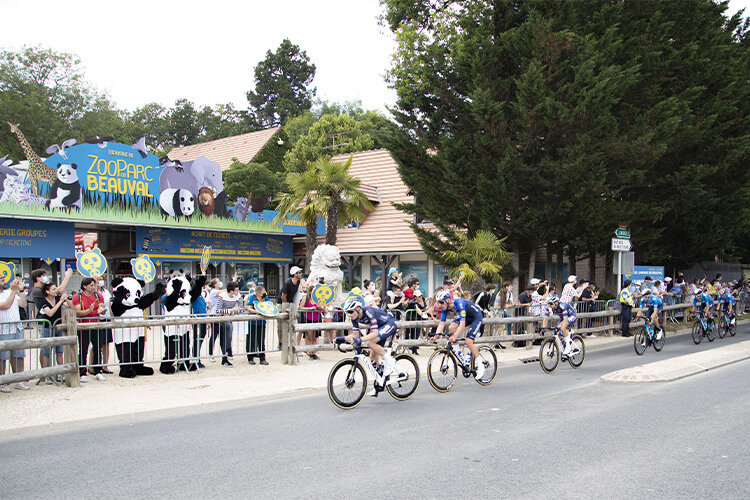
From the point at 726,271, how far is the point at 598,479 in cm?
3521

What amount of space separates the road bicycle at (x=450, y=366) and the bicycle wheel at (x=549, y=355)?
175cm

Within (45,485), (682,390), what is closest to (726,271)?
(682,390)

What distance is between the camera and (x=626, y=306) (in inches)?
801

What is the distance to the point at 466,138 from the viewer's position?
65.6 feet

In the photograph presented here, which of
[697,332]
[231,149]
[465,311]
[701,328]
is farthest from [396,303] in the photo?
[231,149]

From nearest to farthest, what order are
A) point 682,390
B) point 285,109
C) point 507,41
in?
1. point 682,390
2. point 507,41
3. point 285,109

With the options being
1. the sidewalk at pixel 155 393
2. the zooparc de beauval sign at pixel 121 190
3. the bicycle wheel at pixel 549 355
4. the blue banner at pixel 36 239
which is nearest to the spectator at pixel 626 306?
the sidewalk at pixel 155 393

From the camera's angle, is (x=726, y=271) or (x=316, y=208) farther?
(x=726, y=271)

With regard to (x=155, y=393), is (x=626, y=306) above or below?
Answer: above

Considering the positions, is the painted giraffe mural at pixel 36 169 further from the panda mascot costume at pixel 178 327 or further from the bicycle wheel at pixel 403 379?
the bicycle wheel at pixel 403 379

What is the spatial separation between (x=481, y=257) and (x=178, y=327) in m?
9.71

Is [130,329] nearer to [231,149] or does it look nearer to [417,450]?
[417,450]

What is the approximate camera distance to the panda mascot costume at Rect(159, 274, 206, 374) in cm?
1262

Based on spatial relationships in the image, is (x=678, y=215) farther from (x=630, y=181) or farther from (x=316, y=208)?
(x=316, y=208)
